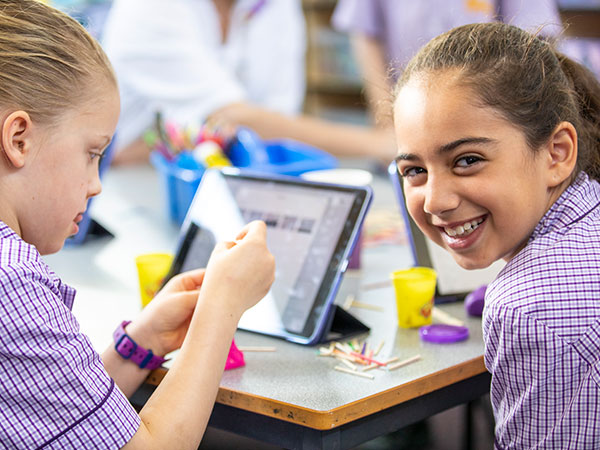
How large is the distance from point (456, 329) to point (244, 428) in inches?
15.1

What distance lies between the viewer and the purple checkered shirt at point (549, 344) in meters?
0.87

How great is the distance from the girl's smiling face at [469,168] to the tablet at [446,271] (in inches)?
11.3

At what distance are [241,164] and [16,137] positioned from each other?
46.8 inches

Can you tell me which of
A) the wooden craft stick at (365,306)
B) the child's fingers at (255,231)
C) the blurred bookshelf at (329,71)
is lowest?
the blurred bookshelf at (329,71)

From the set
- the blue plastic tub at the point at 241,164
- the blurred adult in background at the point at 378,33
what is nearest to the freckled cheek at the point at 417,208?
the blue plastic tub at the point at 241,164

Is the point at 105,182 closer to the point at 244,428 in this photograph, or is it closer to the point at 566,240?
the point at 244,428

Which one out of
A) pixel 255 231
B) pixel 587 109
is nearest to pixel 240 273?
pixel 255 231

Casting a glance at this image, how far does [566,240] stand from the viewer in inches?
37.4

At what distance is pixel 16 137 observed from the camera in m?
0.86

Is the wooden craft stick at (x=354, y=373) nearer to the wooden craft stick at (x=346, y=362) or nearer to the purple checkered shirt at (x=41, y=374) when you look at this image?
the wooden craft stick at (x=346, y=362)

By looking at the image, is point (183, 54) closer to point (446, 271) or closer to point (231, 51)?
point (231, 51)

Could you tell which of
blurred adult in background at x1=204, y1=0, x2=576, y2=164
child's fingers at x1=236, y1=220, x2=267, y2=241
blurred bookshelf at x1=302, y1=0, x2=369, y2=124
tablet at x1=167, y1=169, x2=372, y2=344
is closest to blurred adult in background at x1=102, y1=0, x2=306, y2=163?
blurred adult in background at x1=204, y1=0, x2=576, y2=164

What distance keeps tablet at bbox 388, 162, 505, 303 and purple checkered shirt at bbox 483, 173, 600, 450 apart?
37 centimetres

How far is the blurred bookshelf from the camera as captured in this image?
4945 millimetres
